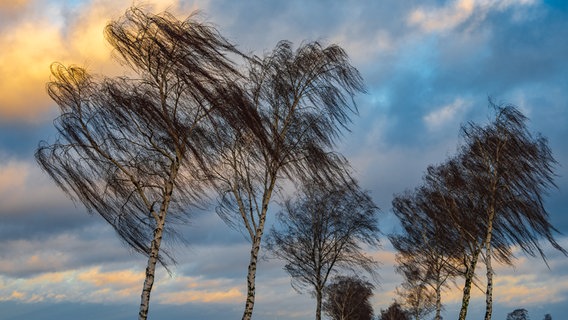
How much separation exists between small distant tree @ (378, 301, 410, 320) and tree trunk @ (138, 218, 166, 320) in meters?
61.2

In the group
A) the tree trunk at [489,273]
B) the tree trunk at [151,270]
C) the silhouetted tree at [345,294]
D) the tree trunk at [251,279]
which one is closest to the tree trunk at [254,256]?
the tree trunk at [251,279]

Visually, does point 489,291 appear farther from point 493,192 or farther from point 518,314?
point 518,314

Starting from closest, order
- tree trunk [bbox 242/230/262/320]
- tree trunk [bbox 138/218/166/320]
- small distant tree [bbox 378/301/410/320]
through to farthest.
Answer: tree trunk [bbox 138/218/166/320], tree trunk [bbox 242/230/262/320], small distant tree [bbox 378/301/410/320]

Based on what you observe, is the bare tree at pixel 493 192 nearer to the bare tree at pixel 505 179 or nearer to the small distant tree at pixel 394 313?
the bare tree at pixel 505 179

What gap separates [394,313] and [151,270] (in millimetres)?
63792

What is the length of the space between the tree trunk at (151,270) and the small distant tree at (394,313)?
61186 millimetres

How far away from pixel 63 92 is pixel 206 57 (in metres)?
4.11

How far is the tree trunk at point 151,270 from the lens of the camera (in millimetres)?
15117

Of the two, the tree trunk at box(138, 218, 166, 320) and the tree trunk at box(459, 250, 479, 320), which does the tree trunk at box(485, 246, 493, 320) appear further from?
the tree trunk at box(138, 218, 166, 320)

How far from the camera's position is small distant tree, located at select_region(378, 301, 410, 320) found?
245 ft

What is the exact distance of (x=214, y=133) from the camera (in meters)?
16.6

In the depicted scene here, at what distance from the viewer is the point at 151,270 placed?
1545 centimetres

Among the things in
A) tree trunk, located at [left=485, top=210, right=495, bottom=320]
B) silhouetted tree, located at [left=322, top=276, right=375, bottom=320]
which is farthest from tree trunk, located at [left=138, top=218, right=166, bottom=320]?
silhouetted tree, located at [left=322, top=276, right=375, bottom=320]

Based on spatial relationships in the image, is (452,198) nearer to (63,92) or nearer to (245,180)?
(245,180)
